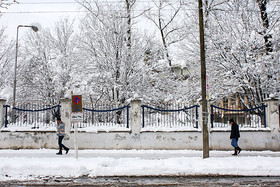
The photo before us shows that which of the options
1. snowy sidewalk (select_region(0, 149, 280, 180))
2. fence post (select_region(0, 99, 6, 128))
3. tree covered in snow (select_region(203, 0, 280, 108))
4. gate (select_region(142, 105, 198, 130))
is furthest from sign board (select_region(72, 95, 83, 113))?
tree covered in snow (select_region(203, 0, 280, 108))

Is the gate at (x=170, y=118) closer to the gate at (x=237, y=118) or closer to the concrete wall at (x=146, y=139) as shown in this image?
the concrete wall at (x=146, y=139)

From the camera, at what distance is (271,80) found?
14.2 meters

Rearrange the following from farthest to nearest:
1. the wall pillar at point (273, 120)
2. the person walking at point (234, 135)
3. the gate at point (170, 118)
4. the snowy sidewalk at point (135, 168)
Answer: the gate at point (170, 118), the wall pillar at point (273, 120), the person walking at point (234, 135), the snowy sidewalk at point (135, 168)

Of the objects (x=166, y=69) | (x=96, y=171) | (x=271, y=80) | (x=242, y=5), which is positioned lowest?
(x=96, y=171)

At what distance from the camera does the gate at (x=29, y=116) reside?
12.9 meters

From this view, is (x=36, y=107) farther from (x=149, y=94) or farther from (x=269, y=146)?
(x=269, y=146)

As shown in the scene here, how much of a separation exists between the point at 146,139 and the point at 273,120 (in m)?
6.53

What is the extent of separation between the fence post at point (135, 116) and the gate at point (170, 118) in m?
0.30

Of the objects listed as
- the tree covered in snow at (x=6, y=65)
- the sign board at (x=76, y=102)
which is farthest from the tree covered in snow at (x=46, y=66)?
the sign board at (x=76, y=102)

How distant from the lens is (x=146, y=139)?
40.6 ft

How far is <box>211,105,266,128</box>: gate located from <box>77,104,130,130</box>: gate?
4.62 m

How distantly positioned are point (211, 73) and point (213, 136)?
17.8 ft

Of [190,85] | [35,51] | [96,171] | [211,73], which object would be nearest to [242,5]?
[211,73]

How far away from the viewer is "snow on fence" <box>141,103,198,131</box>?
12.6 meters
